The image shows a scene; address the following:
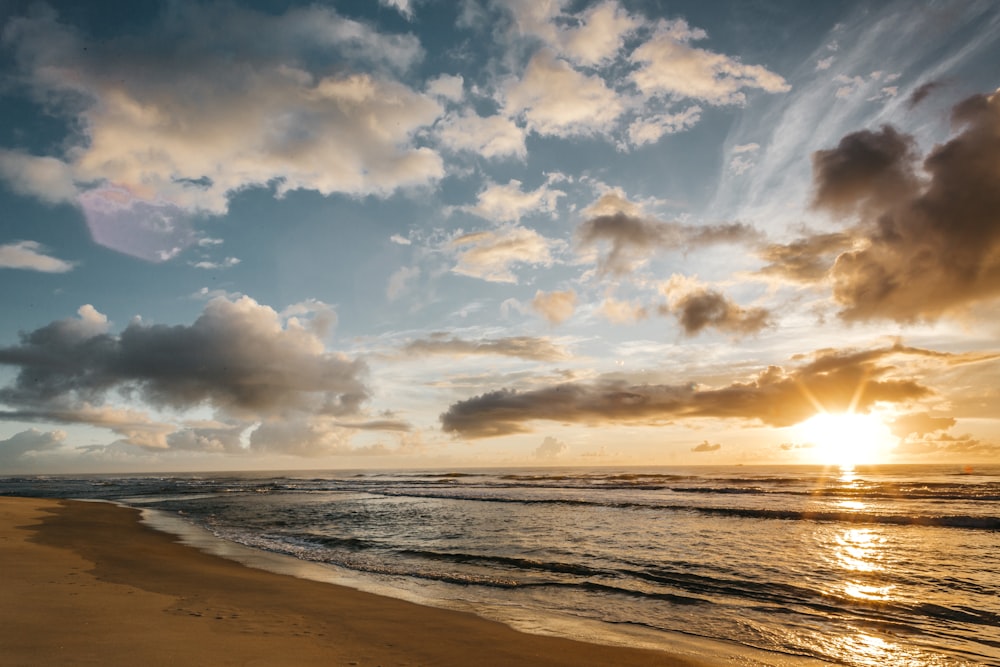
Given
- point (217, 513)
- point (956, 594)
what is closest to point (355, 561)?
point (956, 594)

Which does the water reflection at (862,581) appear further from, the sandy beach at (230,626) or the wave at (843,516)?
the wave at (843,516)

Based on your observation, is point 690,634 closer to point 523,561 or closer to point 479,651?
point 479,651

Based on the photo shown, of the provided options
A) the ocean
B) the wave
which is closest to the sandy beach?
the ocean

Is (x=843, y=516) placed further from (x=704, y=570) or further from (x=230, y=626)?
(x=230, y=626)

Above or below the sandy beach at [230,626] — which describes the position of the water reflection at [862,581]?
below

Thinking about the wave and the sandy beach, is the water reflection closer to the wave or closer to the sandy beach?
the sandy beach

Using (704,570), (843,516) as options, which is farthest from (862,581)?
(843,516)

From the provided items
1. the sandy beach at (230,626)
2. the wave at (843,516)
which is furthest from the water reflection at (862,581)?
the wave at (843,516)

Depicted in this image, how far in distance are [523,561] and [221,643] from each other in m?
12.4

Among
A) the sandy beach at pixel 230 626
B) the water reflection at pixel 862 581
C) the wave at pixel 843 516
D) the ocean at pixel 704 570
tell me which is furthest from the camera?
the wave at pixel 843 516

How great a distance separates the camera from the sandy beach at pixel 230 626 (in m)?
7.75

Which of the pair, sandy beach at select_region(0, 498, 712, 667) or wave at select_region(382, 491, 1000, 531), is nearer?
sandy beach at select_region(0, 498, 712, 667)

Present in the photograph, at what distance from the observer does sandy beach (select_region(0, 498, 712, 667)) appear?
775 centimetres

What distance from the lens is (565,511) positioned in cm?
3747
